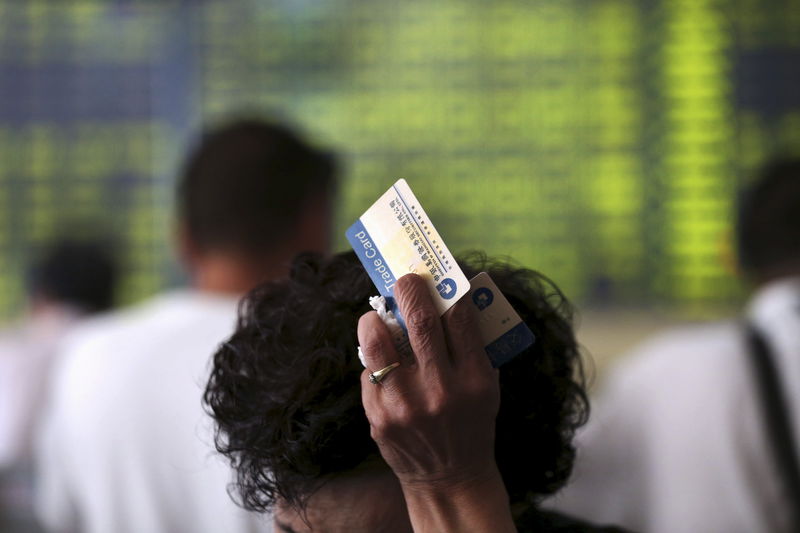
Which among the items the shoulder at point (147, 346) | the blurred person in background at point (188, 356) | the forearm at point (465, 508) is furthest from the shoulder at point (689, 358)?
the forearm at point (465, 508)

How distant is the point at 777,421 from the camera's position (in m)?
1.56

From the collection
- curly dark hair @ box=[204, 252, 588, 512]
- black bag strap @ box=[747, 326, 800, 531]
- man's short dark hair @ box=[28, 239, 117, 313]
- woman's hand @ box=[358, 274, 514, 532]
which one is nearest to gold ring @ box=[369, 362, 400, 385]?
woman's hand @ box=[358, 274, 514, 532]

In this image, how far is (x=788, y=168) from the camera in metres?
1.92

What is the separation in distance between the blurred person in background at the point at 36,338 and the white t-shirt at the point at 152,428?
96 cm

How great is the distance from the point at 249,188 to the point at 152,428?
422 millimetres

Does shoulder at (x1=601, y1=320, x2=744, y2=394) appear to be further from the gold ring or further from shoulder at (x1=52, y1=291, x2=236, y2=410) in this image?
the gold ring

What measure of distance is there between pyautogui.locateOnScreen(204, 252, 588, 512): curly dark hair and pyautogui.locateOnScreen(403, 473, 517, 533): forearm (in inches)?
3.8

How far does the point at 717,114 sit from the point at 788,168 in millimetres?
1128

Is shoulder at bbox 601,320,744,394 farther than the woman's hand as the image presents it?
Yes

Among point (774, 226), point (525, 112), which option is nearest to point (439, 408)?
point (774, 226)

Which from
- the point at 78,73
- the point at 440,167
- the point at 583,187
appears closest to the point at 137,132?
the point at 78,73

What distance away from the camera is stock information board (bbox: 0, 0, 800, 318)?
298 cm

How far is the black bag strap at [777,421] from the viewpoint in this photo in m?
1.53

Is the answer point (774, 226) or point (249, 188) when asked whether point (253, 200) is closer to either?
point (249, 188)
